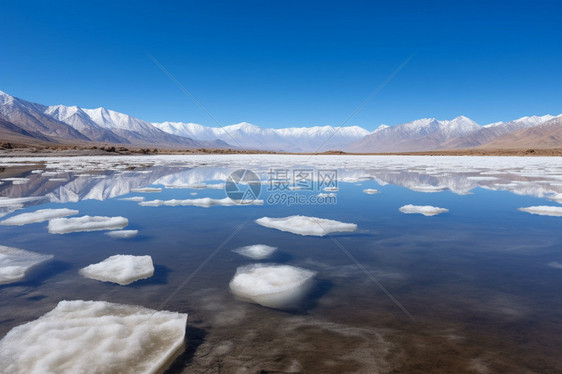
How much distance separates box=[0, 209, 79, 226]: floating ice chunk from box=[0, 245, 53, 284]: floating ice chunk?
191 centimetres

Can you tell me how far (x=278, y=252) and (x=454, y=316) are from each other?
2.41 metres

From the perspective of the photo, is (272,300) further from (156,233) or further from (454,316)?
(156,233)

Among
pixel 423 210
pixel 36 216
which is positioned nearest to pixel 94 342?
pixel 36 216

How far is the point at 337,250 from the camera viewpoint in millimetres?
4852

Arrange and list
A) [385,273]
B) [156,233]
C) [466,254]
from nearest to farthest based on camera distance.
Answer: [385,273] < [466,254] < [156,233]

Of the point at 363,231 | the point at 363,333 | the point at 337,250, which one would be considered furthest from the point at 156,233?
the point at 363,333

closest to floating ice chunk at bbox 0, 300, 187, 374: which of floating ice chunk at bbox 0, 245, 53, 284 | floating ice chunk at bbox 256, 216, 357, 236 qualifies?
floating ice chunk at bbox 0, 245, 53, 284

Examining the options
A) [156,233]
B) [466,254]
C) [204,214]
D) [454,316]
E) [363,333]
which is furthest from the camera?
[204,214]

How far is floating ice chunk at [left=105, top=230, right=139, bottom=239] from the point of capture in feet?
18.4

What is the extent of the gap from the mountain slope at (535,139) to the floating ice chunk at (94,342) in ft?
624

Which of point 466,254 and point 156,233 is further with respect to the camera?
point 156,233

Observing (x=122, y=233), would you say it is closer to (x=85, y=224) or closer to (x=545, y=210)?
(x=85, y=224)

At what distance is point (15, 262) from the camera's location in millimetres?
4191

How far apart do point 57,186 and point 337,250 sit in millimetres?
11581
